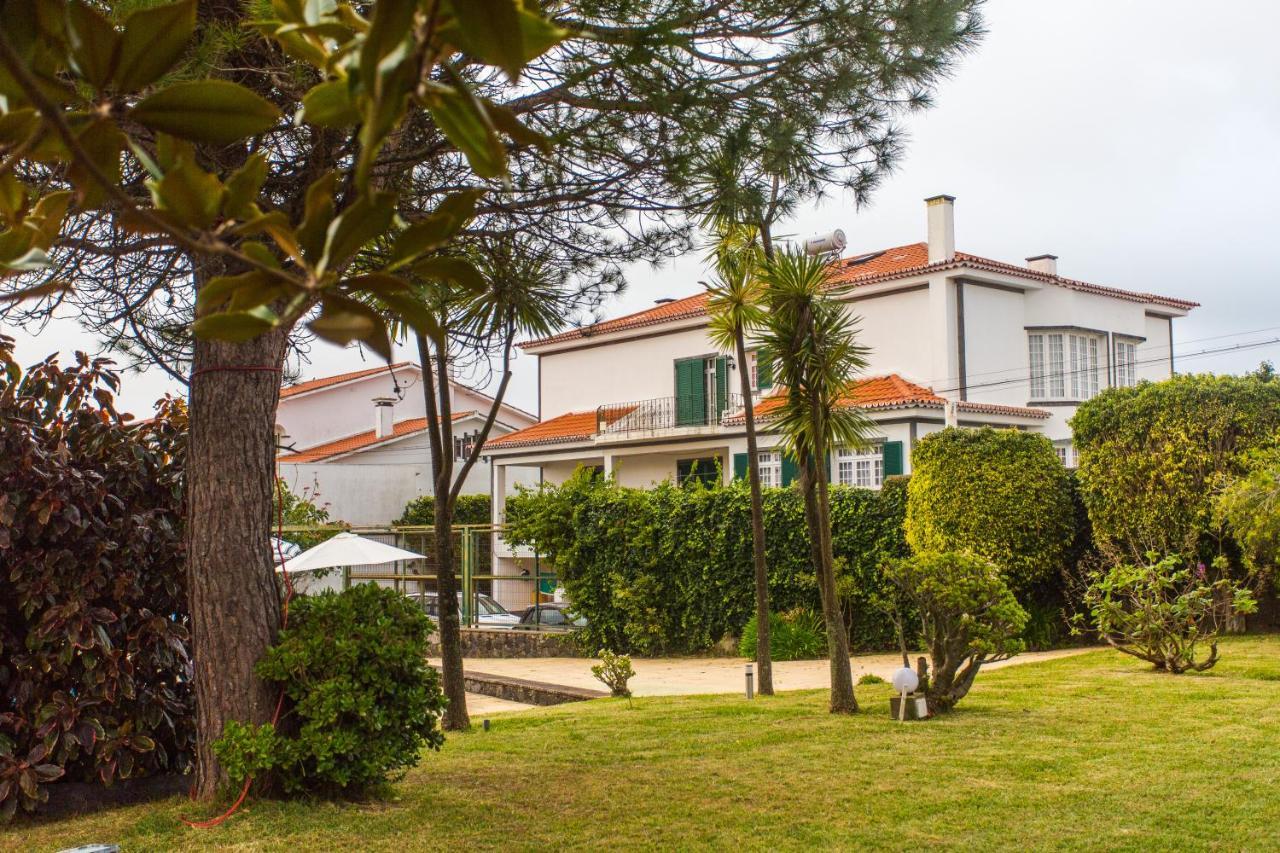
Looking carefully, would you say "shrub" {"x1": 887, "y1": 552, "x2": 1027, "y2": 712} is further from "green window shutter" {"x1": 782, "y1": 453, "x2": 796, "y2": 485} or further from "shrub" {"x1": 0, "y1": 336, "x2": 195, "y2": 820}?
"green window shutter" {"x1": 782, "y1": 453, "x2": 796, "y2": 485}

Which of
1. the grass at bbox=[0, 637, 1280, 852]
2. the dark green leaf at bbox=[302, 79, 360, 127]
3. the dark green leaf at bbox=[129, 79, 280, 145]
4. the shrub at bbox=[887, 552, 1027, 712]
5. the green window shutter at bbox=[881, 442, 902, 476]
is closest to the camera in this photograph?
the dark green leaf at bbox=[302, 79, 360, 127]

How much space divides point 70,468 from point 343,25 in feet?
18.3

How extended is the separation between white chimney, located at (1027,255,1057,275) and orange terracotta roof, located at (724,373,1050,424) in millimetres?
3728

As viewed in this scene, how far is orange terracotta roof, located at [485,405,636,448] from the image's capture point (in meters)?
31.5

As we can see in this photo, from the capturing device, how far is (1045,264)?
92.0 ft

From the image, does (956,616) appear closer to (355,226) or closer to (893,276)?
(355,226)

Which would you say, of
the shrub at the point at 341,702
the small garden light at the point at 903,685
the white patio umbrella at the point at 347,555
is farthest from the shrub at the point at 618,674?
the shrub at the point at 341,702

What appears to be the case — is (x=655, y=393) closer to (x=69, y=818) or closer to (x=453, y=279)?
(x=69, y=818)

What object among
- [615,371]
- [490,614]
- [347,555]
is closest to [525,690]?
[347,555]

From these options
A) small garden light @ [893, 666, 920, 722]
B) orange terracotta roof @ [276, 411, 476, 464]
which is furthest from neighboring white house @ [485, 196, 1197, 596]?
small garden light @ [893, 666, 920, 722]

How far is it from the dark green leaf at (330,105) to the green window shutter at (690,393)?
2819 cm

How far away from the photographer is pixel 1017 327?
2656 centimetres

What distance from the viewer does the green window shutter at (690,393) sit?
2983 cm

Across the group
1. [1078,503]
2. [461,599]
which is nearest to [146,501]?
[1078,503]
